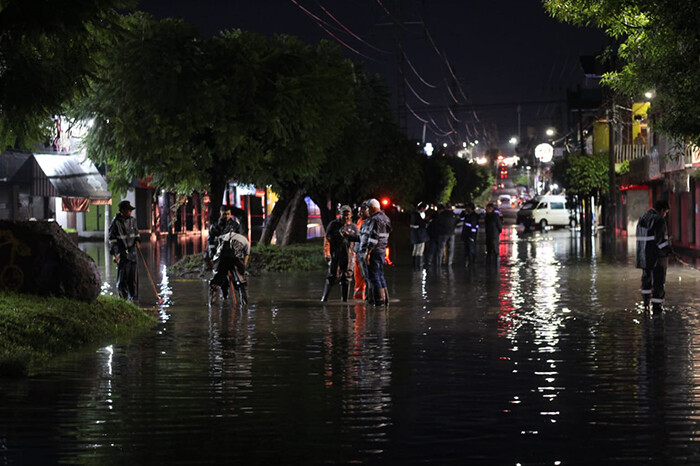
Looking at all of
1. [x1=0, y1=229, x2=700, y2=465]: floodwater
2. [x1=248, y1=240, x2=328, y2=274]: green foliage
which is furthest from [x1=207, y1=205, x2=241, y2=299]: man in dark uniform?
[x1=248, y1=240, x2=328, y2=274]: green foliage

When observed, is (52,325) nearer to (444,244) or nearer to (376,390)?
(376,390)

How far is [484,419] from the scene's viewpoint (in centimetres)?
876

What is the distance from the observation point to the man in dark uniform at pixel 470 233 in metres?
32.1

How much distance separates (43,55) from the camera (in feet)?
46.3

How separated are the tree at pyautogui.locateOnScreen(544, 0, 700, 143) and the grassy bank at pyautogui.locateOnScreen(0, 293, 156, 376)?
7964 millimetres

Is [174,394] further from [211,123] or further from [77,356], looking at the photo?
[211,123]

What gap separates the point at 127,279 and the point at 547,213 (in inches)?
2220

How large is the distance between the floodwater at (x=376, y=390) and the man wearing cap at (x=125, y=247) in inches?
41.3

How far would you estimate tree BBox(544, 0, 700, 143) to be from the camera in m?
16.0

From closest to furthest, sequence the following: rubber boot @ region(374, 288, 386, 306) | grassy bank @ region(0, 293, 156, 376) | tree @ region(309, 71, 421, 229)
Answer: grassy bank @ region(0, 293, 156, 376) → rubber boot @ region(374, 288, 386, 306) → tree @ region(309, 71, 421, 229)

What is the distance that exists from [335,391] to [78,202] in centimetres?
5184

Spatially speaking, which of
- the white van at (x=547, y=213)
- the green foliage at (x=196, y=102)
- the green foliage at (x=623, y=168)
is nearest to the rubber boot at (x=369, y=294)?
the green foliage at (x=196, y=102)

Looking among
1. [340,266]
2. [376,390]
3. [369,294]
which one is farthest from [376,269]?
[376,390]

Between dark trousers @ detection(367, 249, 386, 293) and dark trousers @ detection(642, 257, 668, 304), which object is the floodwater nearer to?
dark trousers @ detection(642, 257, 668, 304)
